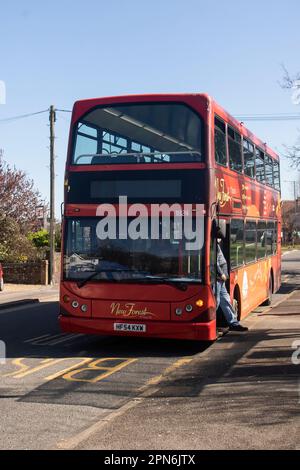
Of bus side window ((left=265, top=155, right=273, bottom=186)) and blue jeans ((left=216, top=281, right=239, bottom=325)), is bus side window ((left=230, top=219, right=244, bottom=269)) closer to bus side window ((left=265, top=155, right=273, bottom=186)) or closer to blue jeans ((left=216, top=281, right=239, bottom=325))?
blue jeans ((left=216, top=281, right=239, bottom=325))

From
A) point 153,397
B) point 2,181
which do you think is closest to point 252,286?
point 153,397

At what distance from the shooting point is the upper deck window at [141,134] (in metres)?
9.70

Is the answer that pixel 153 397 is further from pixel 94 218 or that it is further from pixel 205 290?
pixel 94 218

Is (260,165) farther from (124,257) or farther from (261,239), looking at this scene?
(124,257)

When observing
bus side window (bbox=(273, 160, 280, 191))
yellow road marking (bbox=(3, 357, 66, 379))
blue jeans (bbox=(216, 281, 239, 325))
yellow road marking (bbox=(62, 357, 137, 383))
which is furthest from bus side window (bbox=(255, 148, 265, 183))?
yellow road marking (bbox=(3, 357, 66, 379))

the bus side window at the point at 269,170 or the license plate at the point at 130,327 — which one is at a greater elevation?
the bus side window at the point at 269,170

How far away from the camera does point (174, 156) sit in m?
9.71

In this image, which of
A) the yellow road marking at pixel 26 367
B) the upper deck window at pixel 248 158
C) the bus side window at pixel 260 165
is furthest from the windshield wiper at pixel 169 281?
the bus side window at pixel 260 165

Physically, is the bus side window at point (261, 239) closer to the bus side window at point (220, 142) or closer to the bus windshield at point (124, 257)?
the bus side window at point (220, 142)

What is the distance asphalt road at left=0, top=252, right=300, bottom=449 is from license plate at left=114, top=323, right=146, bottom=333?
48 cm

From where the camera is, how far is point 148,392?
7547mm

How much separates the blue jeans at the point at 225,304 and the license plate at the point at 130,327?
5.24 feet

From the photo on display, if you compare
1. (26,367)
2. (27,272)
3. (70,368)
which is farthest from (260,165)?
(27,272)

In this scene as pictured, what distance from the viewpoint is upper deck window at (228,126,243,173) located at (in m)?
11.4
